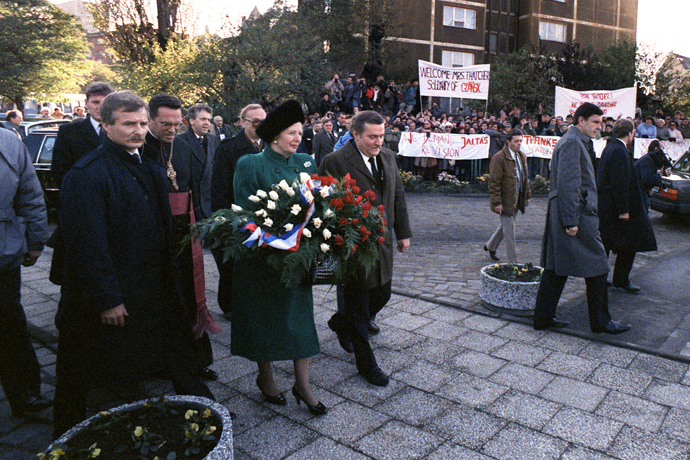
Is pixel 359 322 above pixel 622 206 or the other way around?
the other way around

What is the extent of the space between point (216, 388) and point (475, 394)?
191 centimetres

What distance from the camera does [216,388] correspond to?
13.4ft

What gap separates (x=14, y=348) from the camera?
365 cm

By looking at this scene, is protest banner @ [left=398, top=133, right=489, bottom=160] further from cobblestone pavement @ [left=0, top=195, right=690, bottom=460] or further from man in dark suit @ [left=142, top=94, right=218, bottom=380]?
man in dark suit @ [left=142, top=94, right=218, bottom=380]

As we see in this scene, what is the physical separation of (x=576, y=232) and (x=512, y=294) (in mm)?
1049

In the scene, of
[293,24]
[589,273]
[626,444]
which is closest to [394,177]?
[589,273]

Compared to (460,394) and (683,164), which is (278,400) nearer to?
(460,394)

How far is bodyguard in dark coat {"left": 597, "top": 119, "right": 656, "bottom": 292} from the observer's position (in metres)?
6.35

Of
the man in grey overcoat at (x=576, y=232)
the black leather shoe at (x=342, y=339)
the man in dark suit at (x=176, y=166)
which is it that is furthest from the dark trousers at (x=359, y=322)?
the man in grey overcoat at (x=576, y=232)

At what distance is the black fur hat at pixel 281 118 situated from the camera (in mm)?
3553

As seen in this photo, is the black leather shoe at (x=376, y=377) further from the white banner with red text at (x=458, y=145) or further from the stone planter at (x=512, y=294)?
the white banner with red text at (x=458, y=145)

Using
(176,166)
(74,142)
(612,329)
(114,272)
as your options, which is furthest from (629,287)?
(74,142)

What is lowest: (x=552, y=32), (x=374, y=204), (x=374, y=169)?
(x=374, y=204)

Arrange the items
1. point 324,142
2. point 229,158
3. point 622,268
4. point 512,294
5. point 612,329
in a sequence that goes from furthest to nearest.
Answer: point 324,142
point 622,268
point 512,294
point 229,158
point 612,329
